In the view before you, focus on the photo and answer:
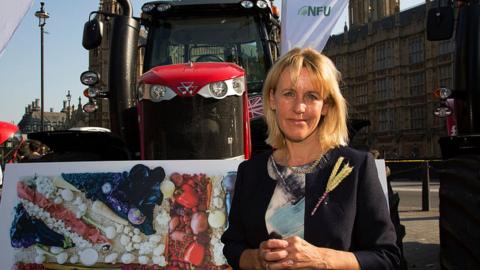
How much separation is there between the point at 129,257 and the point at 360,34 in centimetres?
6089

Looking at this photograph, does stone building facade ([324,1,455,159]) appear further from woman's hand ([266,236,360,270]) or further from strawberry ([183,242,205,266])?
woman's hand ([266,236,360,270])

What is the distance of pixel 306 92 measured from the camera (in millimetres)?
1800

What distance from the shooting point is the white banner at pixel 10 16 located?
2.83 metres

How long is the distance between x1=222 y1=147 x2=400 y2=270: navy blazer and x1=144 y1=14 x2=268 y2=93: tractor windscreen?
332 centimetres

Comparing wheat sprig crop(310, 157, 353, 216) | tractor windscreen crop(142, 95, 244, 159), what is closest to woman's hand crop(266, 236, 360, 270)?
wheat sprig crop(310, 157, 353, 216)

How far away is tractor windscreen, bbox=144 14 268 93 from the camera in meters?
5.11

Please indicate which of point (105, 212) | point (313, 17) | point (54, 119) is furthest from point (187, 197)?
point (54, 119)

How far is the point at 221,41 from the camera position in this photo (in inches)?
202

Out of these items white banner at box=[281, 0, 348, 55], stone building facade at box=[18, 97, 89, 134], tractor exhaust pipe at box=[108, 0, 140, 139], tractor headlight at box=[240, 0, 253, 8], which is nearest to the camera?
tractor exhaust pipe at box=[108, 0, 140, 139]

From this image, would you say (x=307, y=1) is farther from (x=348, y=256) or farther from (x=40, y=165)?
(x=348, y=256)

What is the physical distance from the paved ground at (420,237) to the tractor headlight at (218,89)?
2.92 m

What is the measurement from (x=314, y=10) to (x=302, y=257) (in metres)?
5.11

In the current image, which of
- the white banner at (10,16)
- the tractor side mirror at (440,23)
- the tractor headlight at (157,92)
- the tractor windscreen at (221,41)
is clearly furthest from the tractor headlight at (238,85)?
the white banner at (10,16)

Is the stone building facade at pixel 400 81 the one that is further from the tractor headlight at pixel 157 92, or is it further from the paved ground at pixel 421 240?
the tractor headlight at pixel 157 92
